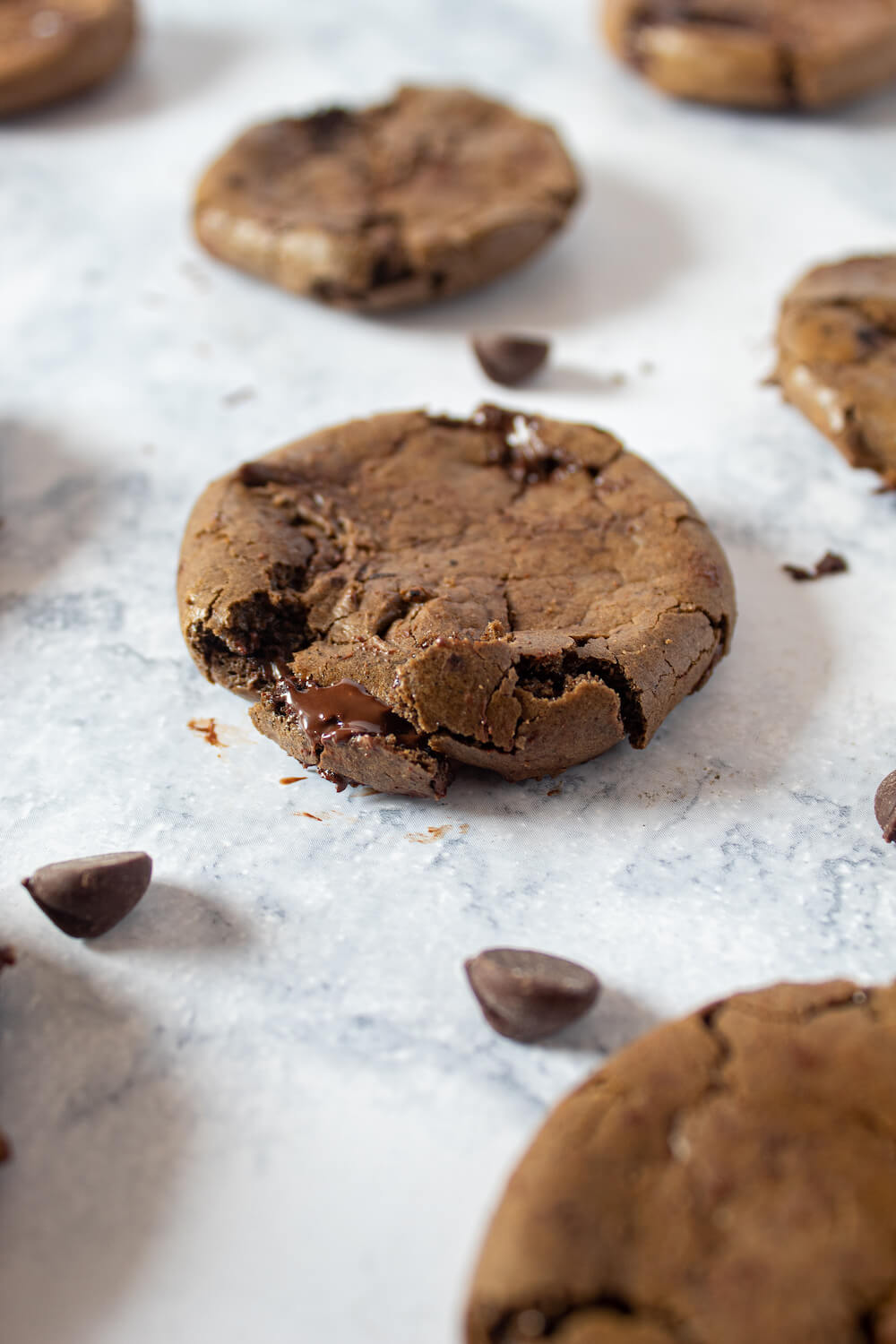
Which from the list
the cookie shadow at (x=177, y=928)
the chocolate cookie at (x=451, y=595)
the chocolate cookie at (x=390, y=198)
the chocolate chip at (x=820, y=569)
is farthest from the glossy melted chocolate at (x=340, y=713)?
the chocolate cookie at (x=390, y=198)

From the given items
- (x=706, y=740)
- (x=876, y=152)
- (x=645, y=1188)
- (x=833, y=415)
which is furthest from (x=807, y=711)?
(x=876, y=152)

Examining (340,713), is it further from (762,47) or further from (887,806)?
(762,47)

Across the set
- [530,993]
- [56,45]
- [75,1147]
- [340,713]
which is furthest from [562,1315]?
[56,45]

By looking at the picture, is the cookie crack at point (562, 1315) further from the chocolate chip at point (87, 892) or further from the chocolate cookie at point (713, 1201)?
the chocolate chip at point (87, 892)

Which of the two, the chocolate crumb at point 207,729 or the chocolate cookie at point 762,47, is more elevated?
the chocolate cookie at point 762,47

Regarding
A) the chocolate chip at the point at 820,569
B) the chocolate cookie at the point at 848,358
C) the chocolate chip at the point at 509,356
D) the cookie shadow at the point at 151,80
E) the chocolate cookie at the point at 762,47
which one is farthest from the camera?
the cookie shadow at the point at 151,80

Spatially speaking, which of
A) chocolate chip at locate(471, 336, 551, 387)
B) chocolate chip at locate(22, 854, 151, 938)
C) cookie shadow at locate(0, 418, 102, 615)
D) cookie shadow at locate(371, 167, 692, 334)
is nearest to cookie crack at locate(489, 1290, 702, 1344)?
chocolate chip at locate(22, 854, 151, 938)

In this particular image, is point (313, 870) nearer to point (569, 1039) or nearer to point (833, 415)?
point (569, 1039)
